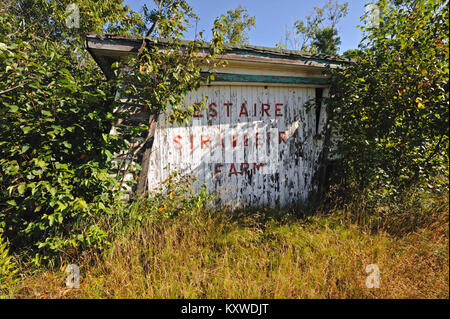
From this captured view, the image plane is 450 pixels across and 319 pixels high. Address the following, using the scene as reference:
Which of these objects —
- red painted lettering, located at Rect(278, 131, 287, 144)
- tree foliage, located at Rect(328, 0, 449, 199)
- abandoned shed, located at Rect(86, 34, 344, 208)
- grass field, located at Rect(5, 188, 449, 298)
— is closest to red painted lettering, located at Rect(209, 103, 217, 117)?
abandoned shed, located at Rect(86, 34, 344, 208)

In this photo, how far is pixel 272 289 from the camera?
1.73 meters

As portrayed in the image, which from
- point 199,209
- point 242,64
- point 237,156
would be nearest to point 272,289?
point 199,209

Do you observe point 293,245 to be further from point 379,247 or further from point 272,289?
point 379,247

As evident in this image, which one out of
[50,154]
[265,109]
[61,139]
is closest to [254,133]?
[265,109]

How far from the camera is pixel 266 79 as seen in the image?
3170 millimetres

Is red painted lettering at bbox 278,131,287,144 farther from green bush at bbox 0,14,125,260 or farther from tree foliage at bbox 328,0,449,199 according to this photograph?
green bush at bbox 0,14,125,260

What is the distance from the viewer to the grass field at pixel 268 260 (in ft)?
5.50

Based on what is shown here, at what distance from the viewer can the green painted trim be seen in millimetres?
2997

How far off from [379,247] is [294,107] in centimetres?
259

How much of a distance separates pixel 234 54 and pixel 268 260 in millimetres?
3142

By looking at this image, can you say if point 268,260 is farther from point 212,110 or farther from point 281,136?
point 212,110

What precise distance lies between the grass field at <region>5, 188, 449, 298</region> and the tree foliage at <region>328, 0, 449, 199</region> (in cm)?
55

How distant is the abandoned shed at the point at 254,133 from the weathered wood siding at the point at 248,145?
17mm

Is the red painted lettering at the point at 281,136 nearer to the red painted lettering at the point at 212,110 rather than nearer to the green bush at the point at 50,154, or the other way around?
the red painted lettering at the point at 212,110
